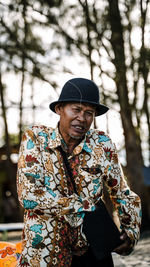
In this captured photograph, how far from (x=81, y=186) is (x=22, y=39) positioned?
39.4 feet

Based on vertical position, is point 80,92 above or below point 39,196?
above

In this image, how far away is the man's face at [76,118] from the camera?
7.68 feet

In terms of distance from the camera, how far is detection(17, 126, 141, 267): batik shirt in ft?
6.87

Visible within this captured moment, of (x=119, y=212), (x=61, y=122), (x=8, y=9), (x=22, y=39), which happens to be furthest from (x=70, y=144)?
(x=22, y=39)

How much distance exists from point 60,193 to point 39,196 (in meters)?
0.12

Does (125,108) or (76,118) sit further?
(125,108)

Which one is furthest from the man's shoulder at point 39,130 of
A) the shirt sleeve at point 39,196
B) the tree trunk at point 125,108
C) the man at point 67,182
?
the tree trunk at point 125,108

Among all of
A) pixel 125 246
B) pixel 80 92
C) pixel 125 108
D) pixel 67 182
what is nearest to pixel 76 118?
pixel 80 92

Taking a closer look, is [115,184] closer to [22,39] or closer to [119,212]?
[119,212]

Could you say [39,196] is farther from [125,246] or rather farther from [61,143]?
[125,246]

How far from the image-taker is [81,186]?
7.23ft

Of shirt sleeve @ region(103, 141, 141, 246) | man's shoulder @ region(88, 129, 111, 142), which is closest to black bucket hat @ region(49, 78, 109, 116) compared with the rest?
man's shoulder @ region(88, 129, 111, 142)

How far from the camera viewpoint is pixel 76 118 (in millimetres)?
2338

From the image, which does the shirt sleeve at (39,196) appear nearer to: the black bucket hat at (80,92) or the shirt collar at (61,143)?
the shirt collar at (61,143)
